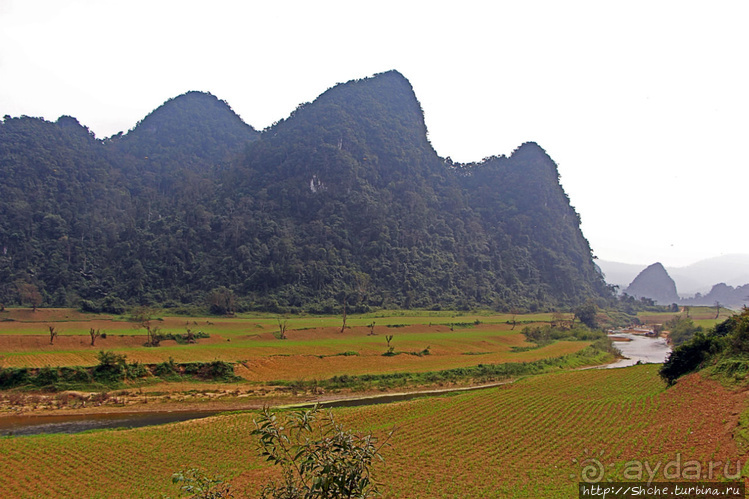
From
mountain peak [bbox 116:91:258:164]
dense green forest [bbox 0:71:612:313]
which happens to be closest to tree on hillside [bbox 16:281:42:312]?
dense green forest [bbox 0:71:612:313]

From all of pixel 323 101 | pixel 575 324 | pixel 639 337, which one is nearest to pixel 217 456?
pixel 575 324

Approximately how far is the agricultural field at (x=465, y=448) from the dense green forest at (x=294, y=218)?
45.0 m

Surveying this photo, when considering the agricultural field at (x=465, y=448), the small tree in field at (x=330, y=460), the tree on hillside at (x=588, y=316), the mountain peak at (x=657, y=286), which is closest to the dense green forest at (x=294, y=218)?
the tree on hillside at (x=588, y=316)

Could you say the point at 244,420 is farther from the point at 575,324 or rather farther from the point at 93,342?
the point at 575,324

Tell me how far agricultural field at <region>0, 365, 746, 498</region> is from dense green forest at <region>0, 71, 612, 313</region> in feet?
148

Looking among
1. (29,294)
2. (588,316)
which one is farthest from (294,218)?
(588,316)

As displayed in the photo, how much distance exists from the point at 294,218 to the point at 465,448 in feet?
248

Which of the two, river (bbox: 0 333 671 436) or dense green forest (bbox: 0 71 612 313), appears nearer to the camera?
river (bbox: 0 333 671 436)

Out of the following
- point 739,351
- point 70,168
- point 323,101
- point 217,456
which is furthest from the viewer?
point 323,101

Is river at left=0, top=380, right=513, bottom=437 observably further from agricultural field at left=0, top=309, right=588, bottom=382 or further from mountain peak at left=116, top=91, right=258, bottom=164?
mountain peak at left=116, top=91, right=258, bottom=164

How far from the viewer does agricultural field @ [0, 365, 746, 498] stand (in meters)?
12.4

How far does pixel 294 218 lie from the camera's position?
288ft

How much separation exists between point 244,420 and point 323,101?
107860 millimetres

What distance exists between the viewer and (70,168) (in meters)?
86.2
